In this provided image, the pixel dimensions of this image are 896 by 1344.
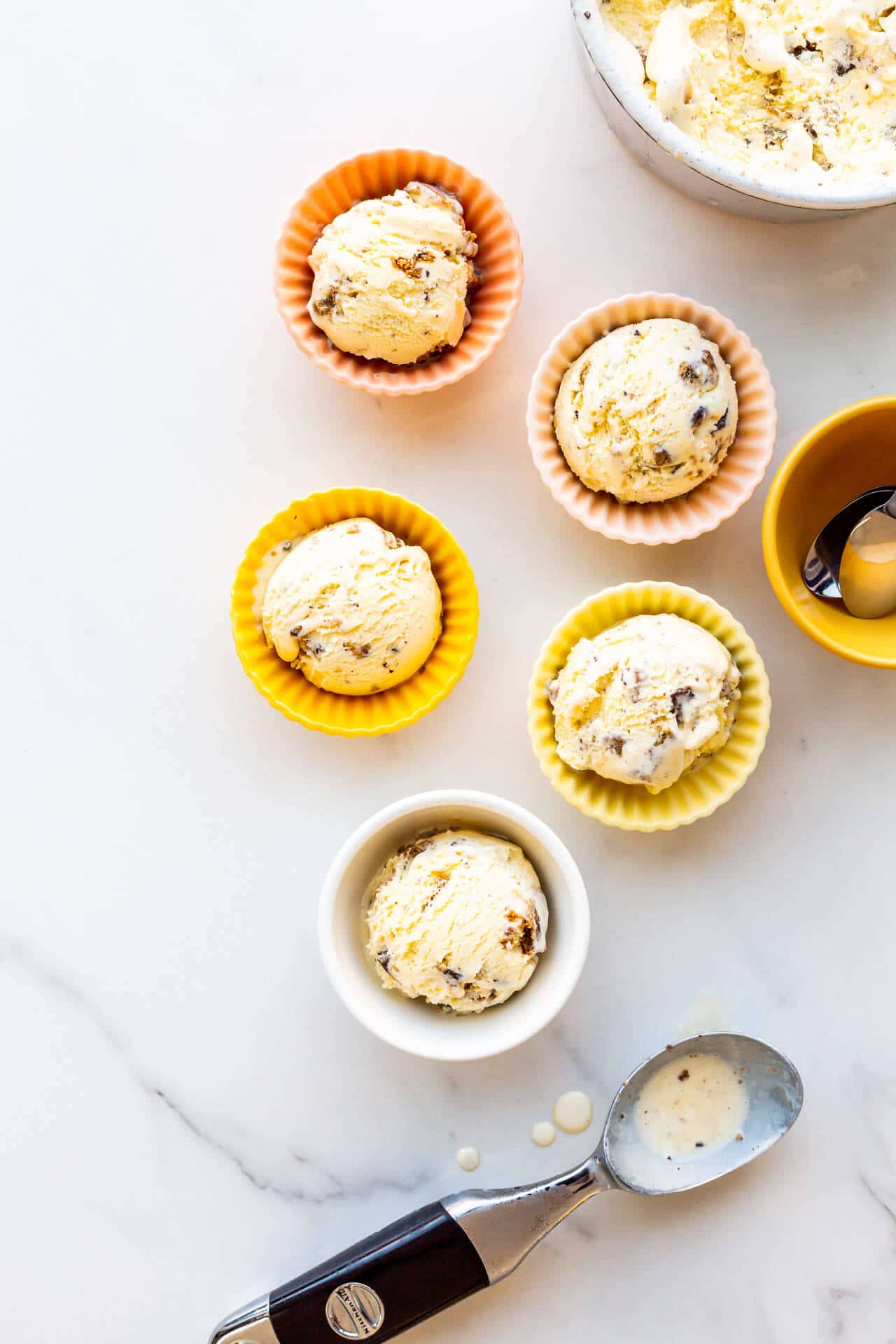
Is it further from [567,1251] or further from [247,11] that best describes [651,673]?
[247,11]

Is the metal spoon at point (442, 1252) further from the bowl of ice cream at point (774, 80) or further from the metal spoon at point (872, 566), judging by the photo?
the bowl of ice cream at point (774, 80)

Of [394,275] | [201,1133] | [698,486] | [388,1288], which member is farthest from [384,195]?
[388,1288]

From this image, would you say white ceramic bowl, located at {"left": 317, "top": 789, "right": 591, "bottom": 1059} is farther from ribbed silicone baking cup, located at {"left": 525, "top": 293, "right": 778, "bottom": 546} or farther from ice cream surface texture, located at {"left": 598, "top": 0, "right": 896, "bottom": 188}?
ice cream surface texture, located at {"left": 598, "top": 0, "right": 896, "bottom": 188}

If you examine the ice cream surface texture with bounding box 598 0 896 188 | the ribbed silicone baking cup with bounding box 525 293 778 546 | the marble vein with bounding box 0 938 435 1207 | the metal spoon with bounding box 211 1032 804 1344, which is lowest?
the metal spoon with bounding box 211 1032 804 1344

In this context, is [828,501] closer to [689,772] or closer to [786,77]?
[689,772]

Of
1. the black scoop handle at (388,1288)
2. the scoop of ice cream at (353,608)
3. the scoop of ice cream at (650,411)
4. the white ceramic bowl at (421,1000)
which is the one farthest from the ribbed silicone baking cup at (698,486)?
the black scoop handle at (388,1288)

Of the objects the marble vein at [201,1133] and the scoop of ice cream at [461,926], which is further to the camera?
the marble vein at [201,1133]

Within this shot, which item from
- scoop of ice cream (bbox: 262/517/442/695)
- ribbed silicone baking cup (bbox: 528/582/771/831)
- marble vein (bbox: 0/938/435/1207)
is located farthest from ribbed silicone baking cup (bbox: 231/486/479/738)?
marble vein (bbox: 0/938/435/1207)
